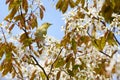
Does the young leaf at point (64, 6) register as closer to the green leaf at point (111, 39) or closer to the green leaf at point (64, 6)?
the green leaf at point (64, 6)

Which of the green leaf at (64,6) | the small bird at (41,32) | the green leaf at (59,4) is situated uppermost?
the green leaf at (59,4)

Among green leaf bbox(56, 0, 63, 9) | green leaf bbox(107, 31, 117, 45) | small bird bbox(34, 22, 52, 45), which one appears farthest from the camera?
small bird bbox(34, 22, 52, 45)

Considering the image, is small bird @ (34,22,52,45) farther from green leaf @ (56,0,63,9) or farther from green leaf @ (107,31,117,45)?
green leaf @ (107,31,117,45)

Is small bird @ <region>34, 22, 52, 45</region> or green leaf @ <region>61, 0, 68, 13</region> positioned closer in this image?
green leaf @ <region>61, 0, 68, 13</region>

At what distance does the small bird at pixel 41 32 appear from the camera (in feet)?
7.05

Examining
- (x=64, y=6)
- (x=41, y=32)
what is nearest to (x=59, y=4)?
(x=64, y=6)

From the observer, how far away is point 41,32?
7.09ft

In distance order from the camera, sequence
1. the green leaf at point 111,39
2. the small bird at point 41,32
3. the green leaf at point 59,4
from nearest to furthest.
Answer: the green leaf at point 111,39, the green leaf at point 59,4, the small bird at point 41,32

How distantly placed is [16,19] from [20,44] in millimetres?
213

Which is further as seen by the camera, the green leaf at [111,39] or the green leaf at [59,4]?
the green leaf at [59,4]

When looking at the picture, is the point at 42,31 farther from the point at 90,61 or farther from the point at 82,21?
the point at 90,61

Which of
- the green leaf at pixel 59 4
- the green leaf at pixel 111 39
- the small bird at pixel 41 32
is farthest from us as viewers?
the small bird at pixel 41 32

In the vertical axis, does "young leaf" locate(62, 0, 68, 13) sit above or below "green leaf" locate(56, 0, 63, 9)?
below

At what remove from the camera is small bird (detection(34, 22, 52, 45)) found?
2150 millimetres
